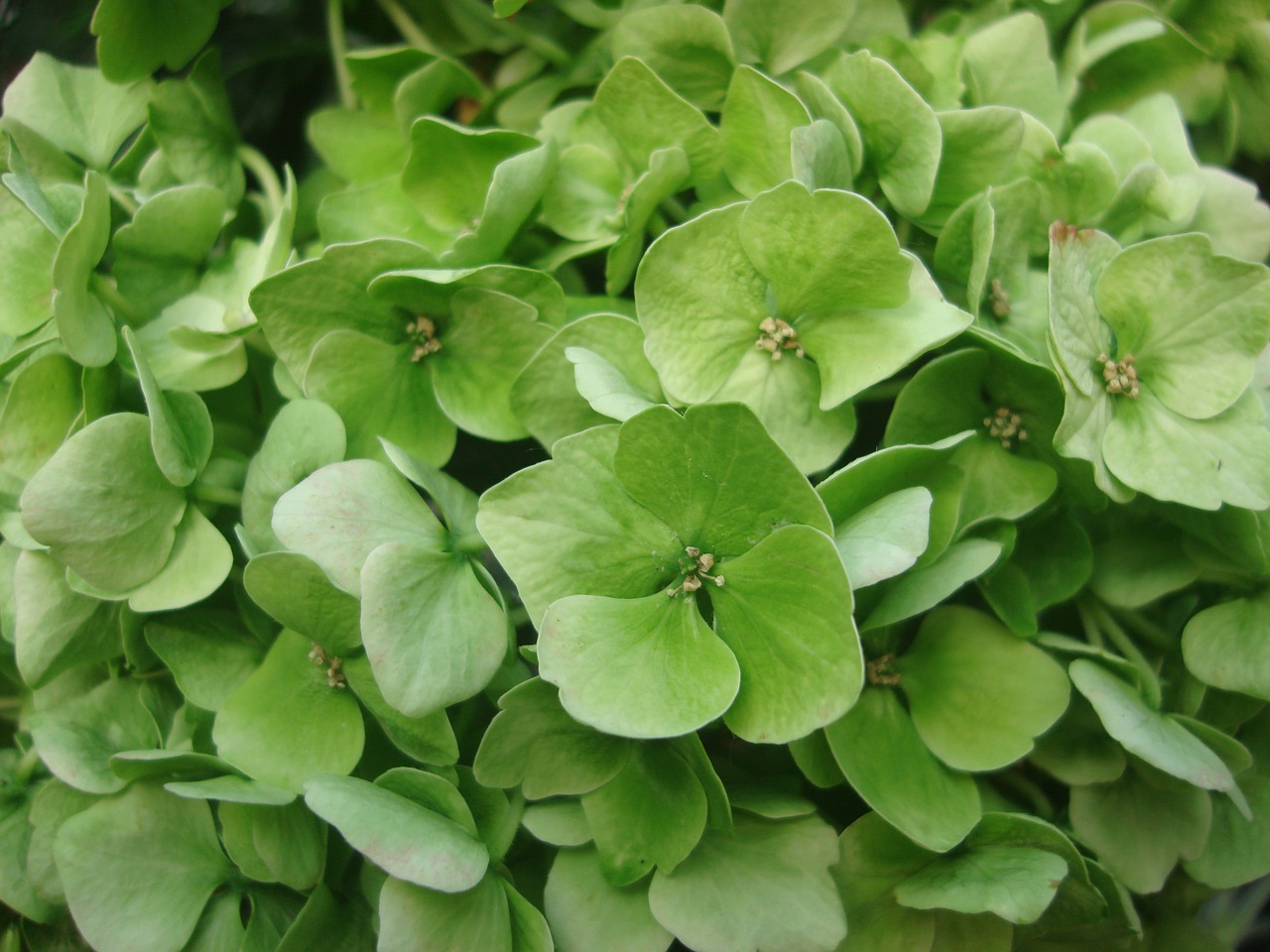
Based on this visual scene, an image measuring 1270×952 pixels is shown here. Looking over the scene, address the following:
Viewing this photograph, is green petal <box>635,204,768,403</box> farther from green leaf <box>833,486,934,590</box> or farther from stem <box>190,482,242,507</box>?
stem <box>190,482,242,507</box>

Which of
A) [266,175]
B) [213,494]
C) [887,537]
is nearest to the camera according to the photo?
[887,537]

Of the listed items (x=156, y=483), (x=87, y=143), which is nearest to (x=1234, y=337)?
(x=156, y=483)

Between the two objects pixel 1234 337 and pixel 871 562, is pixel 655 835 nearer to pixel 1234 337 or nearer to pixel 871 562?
pixel 871 562

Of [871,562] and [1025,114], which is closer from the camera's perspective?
[871,562]

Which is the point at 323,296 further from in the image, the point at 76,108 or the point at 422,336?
the point at 76,108

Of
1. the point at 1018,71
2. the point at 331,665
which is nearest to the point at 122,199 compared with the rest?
the point at 331,665

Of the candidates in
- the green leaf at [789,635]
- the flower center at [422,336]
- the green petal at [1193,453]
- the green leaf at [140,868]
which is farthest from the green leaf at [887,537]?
the green leaf at [140,868]
